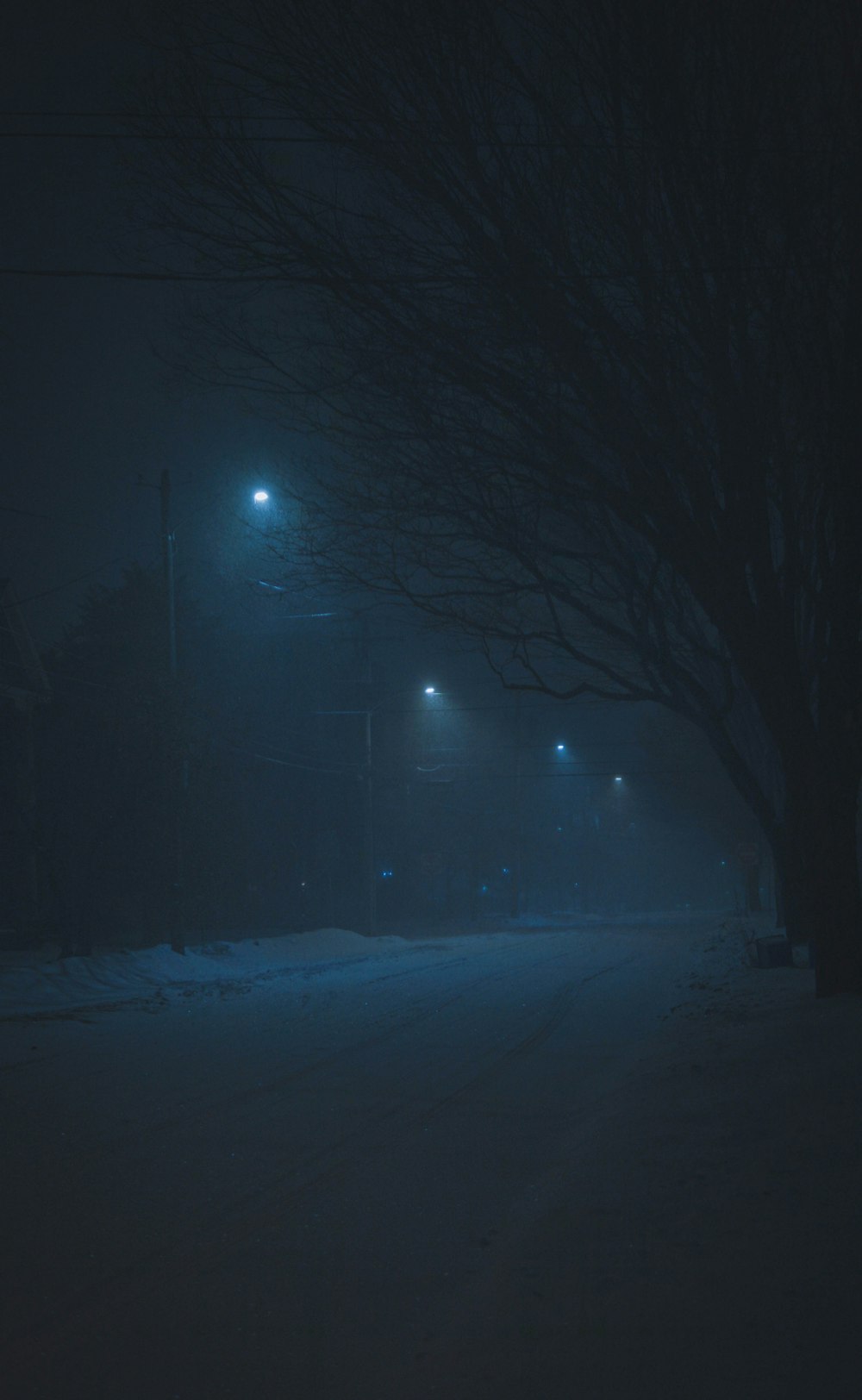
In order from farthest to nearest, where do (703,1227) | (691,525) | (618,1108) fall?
1. (691,525)
2. (618,1108)
3. (703,1227)

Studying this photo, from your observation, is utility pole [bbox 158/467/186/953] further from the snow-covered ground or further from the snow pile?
the snow-covered ground

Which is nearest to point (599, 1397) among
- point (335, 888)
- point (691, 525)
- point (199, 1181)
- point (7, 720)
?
point (199, 1181)

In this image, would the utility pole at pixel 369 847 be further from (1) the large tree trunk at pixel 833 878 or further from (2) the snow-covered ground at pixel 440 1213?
(1) the large tree trunk at pixel 833 878

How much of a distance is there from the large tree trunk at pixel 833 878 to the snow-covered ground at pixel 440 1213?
1.89 feet

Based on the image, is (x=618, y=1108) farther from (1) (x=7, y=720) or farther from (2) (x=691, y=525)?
(1) (x=7, y=720)

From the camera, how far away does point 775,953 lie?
621 inches

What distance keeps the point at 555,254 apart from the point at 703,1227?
7.95 metres

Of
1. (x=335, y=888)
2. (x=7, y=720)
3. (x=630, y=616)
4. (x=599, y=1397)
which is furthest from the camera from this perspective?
(x=335, y=888)

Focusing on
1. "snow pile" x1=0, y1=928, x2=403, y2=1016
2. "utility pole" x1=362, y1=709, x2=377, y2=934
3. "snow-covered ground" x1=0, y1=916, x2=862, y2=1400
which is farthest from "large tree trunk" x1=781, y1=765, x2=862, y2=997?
"utility pole" x1=362, y1=709, x2=377, y2=934

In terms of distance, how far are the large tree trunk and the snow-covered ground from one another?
58 cm

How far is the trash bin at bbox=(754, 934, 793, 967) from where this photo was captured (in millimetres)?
15758

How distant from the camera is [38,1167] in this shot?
699 cm

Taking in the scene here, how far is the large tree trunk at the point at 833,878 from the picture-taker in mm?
10523

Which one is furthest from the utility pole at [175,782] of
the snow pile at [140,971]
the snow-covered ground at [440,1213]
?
the snow-covered ground at [440,1213]
